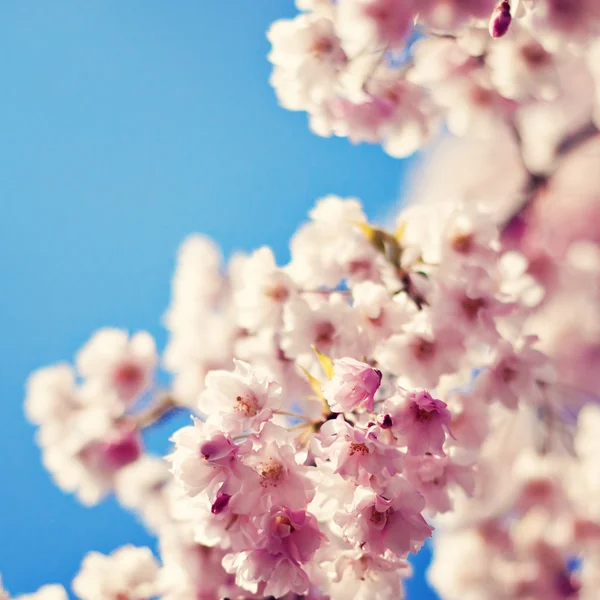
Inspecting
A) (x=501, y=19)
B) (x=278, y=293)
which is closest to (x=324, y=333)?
(x=278, y=293)

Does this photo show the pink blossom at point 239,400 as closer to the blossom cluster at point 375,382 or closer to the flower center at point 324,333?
the blossom cluster at point 375,382

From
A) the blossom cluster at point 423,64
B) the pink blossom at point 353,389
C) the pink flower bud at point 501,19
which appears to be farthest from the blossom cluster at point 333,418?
the pink flower bud at point 501,19

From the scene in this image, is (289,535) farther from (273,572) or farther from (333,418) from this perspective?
(333,418)

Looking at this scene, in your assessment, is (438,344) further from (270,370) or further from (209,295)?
(209,295)

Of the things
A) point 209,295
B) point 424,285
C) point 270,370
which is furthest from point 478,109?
point 209,295

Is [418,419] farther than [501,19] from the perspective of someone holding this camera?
No

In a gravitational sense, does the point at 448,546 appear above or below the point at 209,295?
below

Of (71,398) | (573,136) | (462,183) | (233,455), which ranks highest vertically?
(462,183)

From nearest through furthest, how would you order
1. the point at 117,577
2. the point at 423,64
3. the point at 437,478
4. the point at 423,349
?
the point at 437,478
the point at 423,349
the point at 117,577
the point at 423,64
